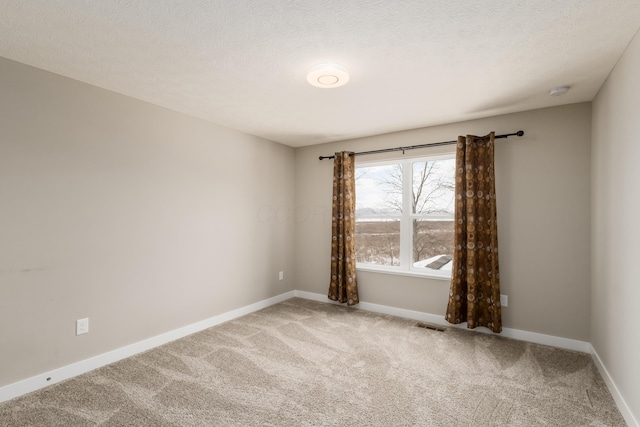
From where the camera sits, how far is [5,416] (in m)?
1.96

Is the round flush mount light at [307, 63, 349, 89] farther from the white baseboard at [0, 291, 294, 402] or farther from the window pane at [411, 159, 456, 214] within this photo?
the white baseboard at [0, 291, 294, 402]

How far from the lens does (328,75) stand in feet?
7.43

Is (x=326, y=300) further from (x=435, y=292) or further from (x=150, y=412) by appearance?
(x=150, y=412)

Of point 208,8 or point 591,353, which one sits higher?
point 208,8

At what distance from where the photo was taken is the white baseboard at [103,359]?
219cm

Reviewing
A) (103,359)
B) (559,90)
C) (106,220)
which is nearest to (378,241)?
(559,90)

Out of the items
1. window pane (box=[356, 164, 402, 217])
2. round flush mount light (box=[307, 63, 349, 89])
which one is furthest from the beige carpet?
round flush mount light (box=[307, 63, 349, 89])

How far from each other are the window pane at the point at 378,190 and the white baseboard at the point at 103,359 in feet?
6.72

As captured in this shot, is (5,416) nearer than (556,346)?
Yes

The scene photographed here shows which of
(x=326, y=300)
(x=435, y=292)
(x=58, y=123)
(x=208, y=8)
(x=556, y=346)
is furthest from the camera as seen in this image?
(x=326, y=300)

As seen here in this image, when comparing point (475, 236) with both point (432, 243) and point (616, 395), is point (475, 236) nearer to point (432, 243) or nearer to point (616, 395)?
point (432, 243)

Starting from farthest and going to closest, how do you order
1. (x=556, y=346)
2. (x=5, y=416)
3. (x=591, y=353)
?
(x=556, y=346)
(x=591, y=353)
(x=5, y=416)

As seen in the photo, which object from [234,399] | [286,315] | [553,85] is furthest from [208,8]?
[286,315]

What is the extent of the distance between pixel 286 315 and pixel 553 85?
348cm
